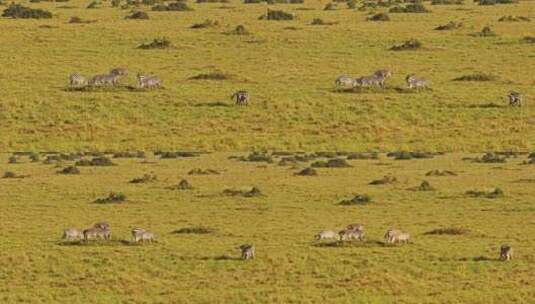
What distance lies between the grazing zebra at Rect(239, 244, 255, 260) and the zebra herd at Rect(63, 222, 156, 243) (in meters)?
2.81

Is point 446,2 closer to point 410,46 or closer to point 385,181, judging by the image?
point 410,46

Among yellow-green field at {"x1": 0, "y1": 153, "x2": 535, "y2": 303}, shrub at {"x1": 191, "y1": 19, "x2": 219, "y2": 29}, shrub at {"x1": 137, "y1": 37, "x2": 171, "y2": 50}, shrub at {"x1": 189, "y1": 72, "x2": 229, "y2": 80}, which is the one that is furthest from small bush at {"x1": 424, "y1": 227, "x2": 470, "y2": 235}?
shrub at {"x1": 191, "y1": 19, "x2": 219, "y2": 29}

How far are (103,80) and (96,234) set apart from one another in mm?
25391

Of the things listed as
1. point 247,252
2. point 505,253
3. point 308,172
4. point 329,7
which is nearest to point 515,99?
point 308,172

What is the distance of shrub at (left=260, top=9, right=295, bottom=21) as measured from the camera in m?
82.8

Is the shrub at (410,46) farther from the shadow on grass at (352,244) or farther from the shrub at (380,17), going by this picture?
the shadow on grass at (352,244)

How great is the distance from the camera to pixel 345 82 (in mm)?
65000

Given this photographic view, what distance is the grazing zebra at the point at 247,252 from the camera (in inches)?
1486

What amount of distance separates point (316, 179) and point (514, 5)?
43.1 m

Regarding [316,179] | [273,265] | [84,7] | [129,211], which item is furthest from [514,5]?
[273,265]

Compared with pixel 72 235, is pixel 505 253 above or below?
above

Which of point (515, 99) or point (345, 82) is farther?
point (345, 82)

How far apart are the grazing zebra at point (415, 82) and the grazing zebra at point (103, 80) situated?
997cm

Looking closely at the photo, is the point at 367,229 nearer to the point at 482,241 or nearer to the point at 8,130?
the point at 482,241
